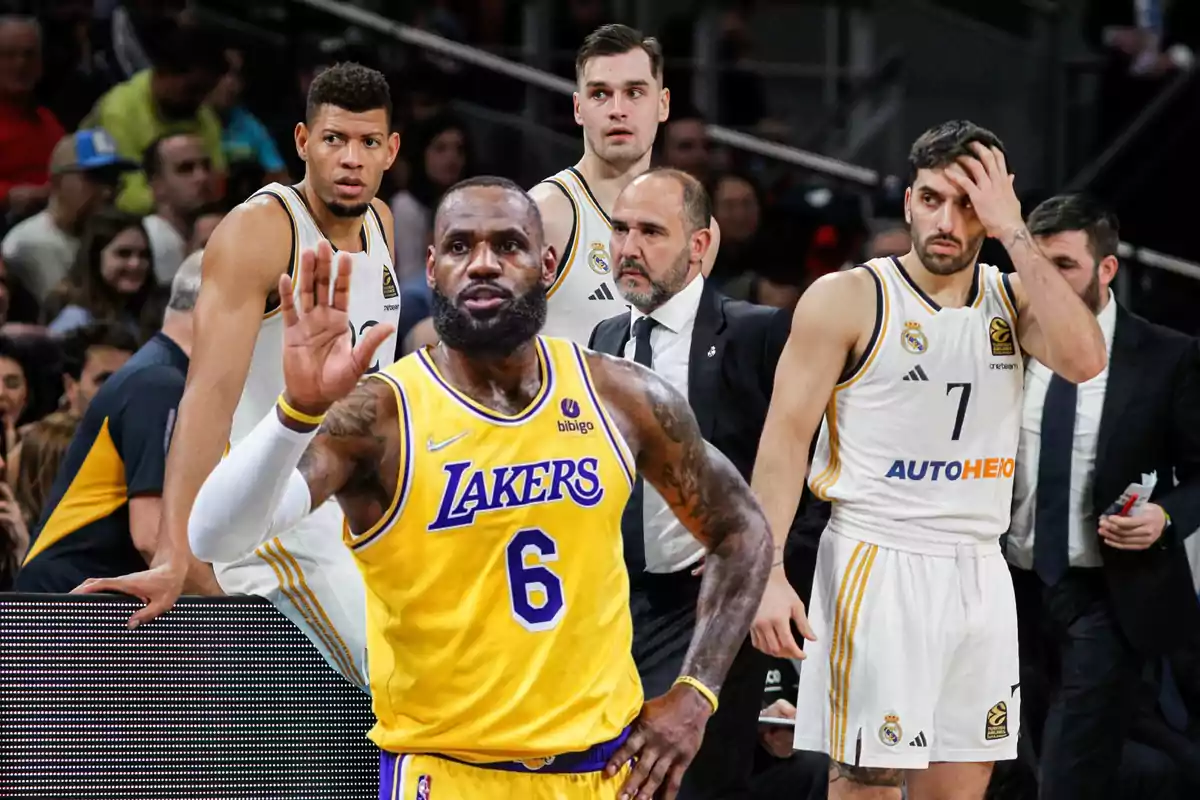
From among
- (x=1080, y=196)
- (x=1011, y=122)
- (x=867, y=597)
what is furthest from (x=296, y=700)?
(x=1011, y=122)

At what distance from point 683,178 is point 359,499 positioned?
2198 millimetres

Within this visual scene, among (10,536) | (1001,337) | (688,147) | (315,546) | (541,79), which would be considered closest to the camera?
(315,546)

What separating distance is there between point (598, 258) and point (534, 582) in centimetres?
225

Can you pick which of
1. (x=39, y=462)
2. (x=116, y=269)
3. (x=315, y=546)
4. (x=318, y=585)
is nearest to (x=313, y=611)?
(x=318, y=585)

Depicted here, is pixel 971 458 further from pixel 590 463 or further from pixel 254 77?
pixel 254 77

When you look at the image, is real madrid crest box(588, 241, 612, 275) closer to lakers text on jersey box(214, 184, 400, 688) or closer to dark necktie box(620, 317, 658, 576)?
dark necktie box(620, 317, 658, 576)

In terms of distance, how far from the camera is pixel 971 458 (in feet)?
17.6

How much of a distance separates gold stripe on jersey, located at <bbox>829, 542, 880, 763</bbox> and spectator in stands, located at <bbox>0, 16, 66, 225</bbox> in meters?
5.70

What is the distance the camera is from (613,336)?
5.69m

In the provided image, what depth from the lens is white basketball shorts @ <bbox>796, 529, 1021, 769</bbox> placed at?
5.29 metres

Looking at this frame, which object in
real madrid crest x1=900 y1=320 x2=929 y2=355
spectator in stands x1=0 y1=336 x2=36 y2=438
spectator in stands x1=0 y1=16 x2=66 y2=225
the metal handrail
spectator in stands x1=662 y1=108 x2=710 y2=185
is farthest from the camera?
the metal handrail

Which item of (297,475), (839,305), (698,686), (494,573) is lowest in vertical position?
(698,686)

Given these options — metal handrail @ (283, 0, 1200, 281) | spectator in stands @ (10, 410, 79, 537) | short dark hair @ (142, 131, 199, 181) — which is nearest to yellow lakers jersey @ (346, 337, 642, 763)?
spectator in stands @ (10, 410, 79, 537)

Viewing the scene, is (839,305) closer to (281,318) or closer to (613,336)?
(613,336)
